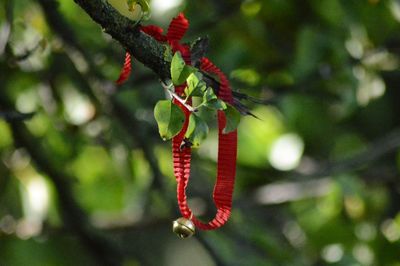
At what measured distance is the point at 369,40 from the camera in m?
2.56

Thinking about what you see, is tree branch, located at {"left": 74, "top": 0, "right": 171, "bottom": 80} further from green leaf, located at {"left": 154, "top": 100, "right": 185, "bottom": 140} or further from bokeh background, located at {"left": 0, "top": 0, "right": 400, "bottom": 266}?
bokeh background, located at {"left": 0, "top": 0, "right": 400, "bottom": 266}

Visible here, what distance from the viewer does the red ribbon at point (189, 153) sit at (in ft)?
3.92

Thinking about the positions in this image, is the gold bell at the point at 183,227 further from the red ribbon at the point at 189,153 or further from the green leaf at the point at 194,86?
the green leaf at the point at 194,86

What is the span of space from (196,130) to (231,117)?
0.06 meters

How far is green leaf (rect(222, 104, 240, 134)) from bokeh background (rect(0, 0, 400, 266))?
0.93 meters

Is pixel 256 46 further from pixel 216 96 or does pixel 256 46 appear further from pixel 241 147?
pixel 216 96

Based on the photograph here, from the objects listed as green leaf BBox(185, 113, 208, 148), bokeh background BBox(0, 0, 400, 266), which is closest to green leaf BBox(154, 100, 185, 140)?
green leaf BBox(185, 113, 208, 148)

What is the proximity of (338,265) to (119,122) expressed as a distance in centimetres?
64

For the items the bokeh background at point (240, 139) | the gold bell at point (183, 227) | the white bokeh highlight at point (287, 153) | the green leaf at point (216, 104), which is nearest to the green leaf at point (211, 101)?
the green leaf at point (216, 104)

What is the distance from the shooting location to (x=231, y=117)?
1.18 meters

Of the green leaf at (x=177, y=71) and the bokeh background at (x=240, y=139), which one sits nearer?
the green leaf at (x=177, y=71)

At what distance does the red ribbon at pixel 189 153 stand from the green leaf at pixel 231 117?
0.06 feet

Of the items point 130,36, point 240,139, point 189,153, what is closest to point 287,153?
point 240,139

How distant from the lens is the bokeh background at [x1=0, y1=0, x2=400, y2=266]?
7.91 ft
